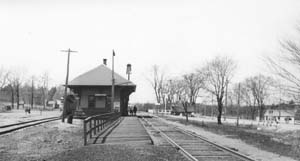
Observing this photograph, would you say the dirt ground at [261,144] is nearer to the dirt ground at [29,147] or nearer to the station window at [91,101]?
the dirt ground at [29,147]

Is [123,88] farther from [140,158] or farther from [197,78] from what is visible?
[140,158]

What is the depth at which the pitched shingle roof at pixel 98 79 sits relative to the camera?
4616 centimetres

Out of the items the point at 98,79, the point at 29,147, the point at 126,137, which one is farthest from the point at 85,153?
the point at 98,79

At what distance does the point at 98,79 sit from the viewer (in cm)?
4797

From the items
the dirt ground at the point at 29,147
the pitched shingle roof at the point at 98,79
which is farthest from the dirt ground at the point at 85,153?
the pitched shingle roof at the point at 98,79

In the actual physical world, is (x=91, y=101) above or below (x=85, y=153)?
above

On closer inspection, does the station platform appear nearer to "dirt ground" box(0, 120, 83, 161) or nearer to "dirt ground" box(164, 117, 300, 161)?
"dirt ground" box(0, 120, 83, 161)

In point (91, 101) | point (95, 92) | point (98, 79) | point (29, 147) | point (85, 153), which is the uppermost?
point (98, 79)

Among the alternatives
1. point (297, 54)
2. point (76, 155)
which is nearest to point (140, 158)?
point (76, 155)

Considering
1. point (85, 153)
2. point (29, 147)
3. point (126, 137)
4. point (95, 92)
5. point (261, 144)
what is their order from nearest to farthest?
point (85, 153) < point (29, 147) < point (261, 144) < point (126, 137) < point (95, 92)

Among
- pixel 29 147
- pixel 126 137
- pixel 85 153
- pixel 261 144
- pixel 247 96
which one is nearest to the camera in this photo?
pixel 85 153

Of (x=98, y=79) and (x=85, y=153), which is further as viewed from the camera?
(x=98, y=79)

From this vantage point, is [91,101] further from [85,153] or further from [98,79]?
[85,153]

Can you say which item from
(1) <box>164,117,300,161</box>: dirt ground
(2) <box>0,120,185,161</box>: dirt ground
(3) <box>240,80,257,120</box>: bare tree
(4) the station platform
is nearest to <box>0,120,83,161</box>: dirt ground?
(2) <box>0,120,185,161</box>: dirt ground
